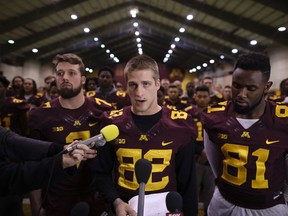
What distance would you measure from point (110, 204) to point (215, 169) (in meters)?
1.06

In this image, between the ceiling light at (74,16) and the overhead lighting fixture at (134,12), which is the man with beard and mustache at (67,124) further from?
the overhead lighting fixture at (134,12)

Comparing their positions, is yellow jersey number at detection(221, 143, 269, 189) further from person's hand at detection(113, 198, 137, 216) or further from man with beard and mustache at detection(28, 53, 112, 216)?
man with beard and mustache at detection(28, 53, 112, 216)

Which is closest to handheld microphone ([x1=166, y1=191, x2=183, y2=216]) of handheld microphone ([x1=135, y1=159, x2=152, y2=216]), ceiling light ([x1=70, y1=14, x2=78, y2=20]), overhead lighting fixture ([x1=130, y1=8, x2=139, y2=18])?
handheld microphone ([x1=135, y1=159, x2=152, y2=216])

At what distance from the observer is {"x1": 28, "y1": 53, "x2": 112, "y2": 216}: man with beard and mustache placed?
2.83 m

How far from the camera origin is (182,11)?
Result: 15.3 meters

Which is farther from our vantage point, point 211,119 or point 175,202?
point 211,119

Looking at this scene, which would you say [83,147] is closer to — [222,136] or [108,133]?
[108,133]

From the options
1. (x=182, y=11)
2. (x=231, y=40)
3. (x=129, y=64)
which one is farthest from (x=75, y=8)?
(x=129, y=64)

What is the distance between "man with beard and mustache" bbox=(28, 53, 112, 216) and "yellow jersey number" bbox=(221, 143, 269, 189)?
48.6 inches

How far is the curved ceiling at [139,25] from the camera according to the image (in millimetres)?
12750

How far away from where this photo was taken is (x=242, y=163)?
2.28 meters

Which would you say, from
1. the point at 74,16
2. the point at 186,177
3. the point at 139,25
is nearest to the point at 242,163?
the point at 186,177

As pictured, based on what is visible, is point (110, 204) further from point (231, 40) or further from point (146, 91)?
point (231, 40)

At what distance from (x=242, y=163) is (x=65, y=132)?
1.56 metres
